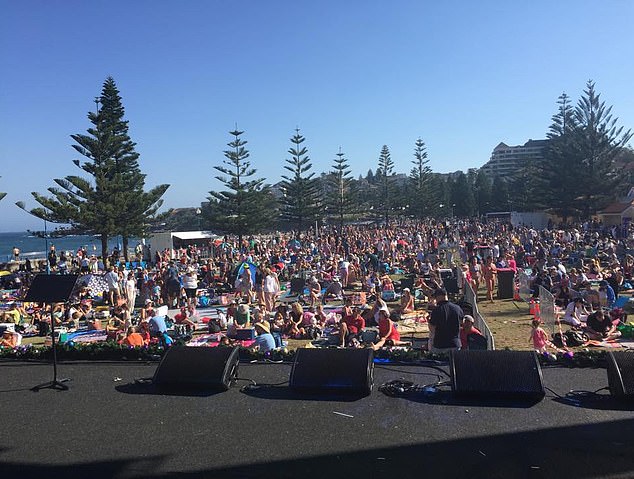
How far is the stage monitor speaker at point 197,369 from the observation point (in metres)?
5.46

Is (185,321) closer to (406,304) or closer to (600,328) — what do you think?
(406,304)

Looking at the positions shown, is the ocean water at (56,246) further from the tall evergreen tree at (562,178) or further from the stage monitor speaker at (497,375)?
the tall evergreen tree at (562,178)

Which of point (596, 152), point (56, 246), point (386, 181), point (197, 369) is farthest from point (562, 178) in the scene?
point (56, 246)

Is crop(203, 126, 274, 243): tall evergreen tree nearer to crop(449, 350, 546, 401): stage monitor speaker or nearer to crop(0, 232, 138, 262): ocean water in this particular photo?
crop(0, 232, 138, 262): ocean water

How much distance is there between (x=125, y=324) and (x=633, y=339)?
9.39 meters

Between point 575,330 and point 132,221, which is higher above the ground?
point 132,221

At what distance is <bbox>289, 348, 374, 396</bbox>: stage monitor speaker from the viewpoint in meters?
5.20

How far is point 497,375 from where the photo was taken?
496 centimetres

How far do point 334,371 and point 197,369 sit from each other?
1.49 m

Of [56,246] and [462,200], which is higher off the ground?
[462,200]

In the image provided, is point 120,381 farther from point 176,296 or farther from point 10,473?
point 176,296

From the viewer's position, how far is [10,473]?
3.82 meters

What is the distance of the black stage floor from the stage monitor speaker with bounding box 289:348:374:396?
151mm

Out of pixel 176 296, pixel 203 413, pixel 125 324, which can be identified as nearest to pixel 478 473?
pixel 203 413
